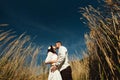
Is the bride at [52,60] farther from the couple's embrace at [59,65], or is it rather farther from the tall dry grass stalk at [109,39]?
the tall dry grass stalk at [109,39]

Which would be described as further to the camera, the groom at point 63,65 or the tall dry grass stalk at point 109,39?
the groom at point 63,65

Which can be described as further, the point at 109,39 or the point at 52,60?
the point at 52,60

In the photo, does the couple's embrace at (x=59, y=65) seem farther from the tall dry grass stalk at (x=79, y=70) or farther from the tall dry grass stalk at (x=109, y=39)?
the tall dry grass stalk at (x=109, y=39)

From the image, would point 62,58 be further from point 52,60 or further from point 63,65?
point 52,60

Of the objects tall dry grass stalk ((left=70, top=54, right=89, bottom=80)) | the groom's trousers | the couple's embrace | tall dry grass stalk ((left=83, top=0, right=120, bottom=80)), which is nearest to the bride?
the couple's embrace

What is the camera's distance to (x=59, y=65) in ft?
18.5

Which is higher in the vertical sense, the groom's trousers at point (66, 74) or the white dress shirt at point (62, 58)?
the white dress shirt at point (62, 58)

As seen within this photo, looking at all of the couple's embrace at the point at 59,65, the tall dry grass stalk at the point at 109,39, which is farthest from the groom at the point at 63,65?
the tall dry grass stalk at the point at 109,39

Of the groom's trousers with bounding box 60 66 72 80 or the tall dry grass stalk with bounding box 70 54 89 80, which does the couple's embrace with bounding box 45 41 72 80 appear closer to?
the groom's trousers with bounding box 60 66 72 80

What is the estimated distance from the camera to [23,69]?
5168 mm

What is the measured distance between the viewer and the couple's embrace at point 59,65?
5.55m

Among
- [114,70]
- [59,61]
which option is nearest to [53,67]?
[59,61]

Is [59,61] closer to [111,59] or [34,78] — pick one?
[34,78]

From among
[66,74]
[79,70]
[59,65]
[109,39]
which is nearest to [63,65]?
[59,65]
